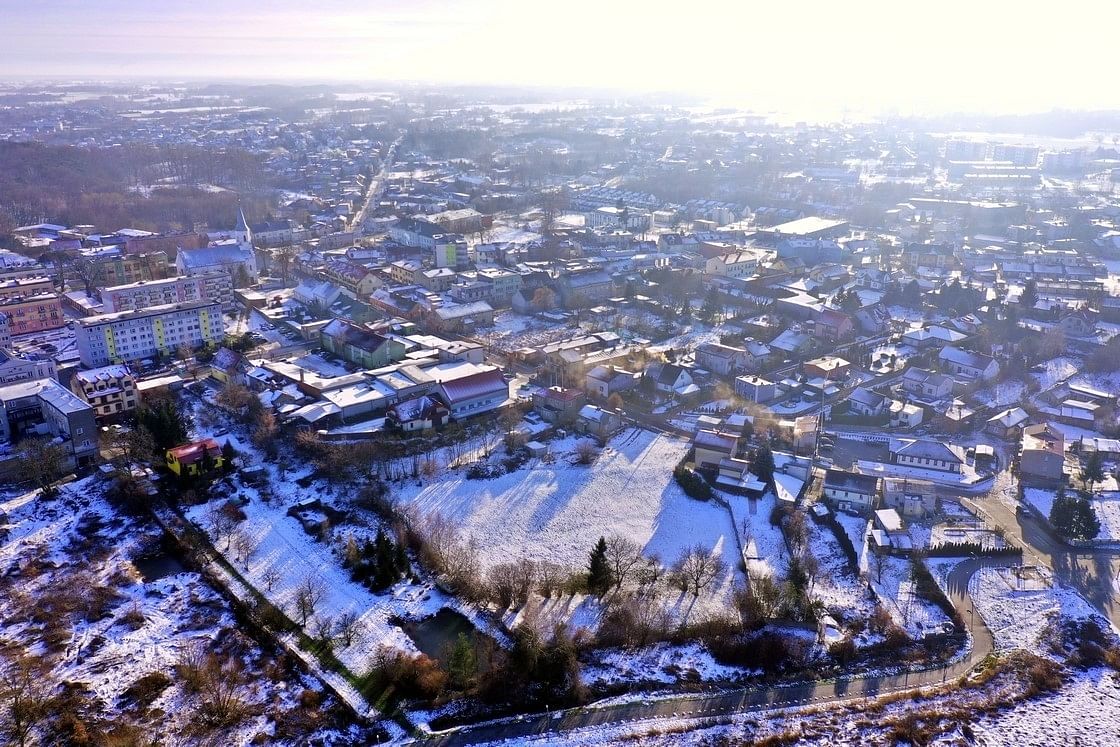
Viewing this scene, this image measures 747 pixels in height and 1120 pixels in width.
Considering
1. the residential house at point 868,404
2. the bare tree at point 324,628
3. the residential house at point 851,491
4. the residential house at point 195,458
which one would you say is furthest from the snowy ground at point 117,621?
the residential house at point 868,404

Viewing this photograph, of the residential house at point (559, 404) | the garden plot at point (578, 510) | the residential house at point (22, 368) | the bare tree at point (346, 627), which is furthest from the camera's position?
the residential house at point (22, 368)

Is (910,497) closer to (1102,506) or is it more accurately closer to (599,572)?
(1102,506)

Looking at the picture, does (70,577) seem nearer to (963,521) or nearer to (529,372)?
(529,372)

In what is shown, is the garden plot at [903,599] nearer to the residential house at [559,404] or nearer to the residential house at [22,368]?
the residential house at [559,404]

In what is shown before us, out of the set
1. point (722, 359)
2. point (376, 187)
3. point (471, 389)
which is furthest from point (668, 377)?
point (376, 187)

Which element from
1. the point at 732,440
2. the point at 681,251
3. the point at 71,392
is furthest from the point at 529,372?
the point at 681,251
